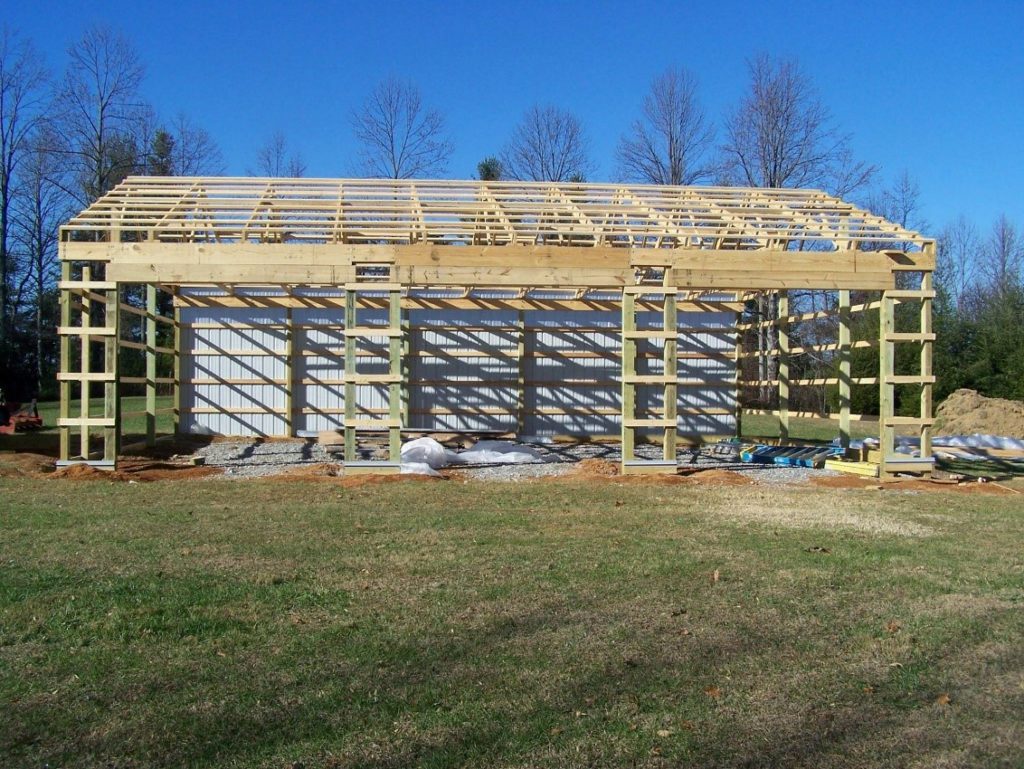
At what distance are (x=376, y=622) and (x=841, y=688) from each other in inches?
95.8

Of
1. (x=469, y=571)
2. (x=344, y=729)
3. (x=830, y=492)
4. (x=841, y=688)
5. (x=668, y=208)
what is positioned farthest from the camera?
(x=668, y=208)

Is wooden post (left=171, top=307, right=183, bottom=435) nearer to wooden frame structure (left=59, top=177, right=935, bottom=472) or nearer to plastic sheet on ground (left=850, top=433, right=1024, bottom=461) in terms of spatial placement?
wooden frame structure (left=59, top=177, right=935, bottom=472)

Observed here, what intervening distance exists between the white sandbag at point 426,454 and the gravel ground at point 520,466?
40 centimetres

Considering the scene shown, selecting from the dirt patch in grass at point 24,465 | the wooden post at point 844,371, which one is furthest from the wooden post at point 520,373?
the dirt patch in grass at point 24,465

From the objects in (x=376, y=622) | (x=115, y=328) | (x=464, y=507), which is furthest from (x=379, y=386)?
(x=376, y=622)

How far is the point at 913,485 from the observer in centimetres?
1157

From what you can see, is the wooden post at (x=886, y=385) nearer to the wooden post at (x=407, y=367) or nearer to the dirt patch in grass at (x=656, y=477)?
the dirt patch in grass at (x=656, y=477)

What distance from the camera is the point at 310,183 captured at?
1548cm

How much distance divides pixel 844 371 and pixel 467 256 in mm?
6600

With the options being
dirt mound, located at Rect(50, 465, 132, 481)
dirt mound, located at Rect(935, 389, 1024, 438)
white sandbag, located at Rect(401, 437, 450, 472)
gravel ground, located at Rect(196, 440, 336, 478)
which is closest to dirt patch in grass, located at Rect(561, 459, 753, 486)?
white sandbag, located at Rect(401, 437, 450, 472)

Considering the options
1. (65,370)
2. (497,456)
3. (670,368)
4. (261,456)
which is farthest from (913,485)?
(65,370)

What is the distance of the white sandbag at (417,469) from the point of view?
11.9 m

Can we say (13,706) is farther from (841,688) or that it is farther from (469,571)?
(841,688)

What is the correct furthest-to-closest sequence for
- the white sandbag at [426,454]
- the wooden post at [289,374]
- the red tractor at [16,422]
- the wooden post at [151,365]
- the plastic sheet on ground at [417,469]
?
1. the red tractor at [16,422]
2. the wooden post at [289,374]
3. the wooden post at [151,365]
4. the white sandbag at [426,454]
5. the plastic sheet on ground at [417,469]
